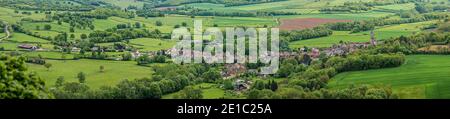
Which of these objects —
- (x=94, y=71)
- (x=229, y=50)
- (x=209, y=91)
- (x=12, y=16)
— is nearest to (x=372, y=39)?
(x=229, y=50)

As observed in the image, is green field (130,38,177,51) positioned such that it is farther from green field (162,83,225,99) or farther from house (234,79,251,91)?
green field (162,83,225,99)

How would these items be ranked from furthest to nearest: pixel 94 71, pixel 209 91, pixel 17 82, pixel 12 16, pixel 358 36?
pixel 12 16 → pixel 358 36 → pixel 94 71 → pixel 209 91 → pixel 17 82

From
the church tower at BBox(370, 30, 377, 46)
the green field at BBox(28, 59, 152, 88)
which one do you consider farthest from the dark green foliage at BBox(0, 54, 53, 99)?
the church tower at BBox(370, 30, 377, 46)

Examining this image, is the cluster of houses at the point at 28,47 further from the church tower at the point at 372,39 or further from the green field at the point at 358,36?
the church tower at the point at 372,39

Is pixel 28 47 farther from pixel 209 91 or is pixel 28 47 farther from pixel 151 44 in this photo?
pixel 209 91

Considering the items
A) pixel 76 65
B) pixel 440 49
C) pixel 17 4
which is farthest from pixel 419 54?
pixel 17 4

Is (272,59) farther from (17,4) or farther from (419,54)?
(17,4)

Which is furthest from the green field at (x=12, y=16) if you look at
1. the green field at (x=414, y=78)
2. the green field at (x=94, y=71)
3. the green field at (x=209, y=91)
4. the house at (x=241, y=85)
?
the green field at (x=414, y=78)
